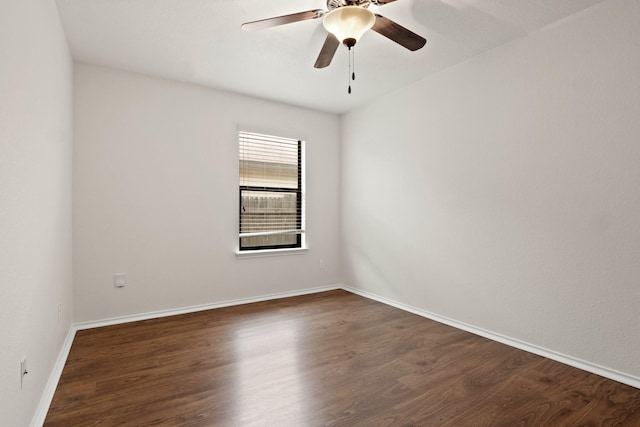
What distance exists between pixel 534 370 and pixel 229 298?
9.87 feet

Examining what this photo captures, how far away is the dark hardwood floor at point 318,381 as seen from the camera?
70.0 inches

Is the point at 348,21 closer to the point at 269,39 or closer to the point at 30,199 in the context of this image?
the point at 269,39

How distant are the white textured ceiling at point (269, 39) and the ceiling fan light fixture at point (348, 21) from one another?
34 centimetres

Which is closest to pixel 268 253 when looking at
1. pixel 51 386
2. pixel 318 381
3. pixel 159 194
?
pixel 159 194

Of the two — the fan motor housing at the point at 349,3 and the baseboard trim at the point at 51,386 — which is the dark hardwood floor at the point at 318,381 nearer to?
the baseboard trim at the point at 51,386

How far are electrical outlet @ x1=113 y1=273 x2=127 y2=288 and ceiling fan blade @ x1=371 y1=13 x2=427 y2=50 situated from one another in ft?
10.3

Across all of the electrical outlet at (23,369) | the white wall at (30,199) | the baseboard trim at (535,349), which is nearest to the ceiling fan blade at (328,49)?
the white wall at (30,199)

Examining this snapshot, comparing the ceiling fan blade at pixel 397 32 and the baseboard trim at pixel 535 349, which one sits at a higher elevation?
the ceiling fan blade at pixel 397 32

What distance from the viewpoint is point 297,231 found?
442 cm

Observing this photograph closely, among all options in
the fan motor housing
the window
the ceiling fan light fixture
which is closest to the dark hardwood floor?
the window

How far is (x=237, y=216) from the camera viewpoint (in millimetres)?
3932

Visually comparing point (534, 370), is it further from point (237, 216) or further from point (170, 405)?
point (237, 216)

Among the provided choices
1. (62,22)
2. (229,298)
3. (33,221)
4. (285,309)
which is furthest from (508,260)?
(62,22)

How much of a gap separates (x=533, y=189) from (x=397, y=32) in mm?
1603
